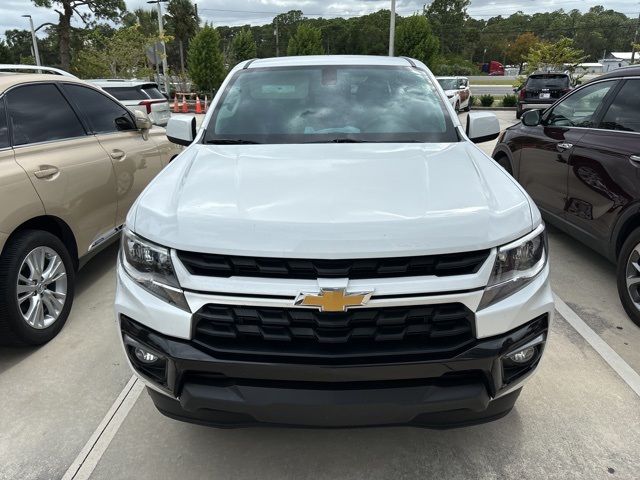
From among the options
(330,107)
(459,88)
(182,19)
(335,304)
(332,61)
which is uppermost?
(182,19)

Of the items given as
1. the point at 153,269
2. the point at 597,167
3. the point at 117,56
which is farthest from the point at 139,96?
the point at 117,56

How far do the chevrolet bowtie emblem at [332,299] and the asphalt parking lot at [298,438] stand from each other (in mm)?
852

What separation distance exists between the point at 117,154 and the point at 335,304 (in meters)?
3.37

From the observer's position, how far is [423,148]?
278 cm

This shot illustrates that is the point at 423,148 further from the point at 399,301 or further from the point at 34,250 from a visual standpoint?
the point at 34,250

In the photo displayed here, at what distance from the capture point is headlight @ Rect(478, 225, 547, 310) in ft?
6.42

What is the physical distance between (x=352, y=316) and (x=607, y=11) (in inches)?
5359

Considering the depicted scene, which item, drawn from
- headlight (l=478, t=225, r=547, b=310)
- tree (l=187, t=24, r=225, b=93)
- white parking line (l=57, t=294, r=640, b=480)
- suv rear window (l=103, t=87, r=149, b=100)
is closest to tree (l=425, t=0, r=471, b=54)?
tree (l=187, t=24, r=225, b=93)

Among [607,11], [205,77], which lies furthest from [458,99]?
[607,11]

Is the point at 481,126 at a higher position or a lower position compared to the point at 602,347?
higher

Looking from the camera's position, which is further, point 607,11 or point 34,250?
point 607,11

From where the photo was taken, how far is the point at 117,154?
177 inches

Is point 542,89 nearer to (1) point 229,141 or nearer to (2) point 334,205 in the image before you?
(1) point 229,141

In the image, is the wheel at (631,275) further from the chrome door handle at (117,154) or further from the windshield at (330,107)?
the chrome door handle at (117,154)
